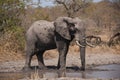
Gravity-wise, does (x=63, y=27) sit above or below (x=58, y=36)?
above

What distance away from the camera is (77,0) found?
4288 cm

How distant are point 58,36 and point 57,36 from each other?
1.9 inches

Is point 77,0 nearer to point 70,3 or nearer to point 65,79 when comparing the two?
point 70,3

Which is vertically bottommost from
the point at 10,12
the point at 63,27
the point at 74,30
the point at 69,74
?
the point at 69,74

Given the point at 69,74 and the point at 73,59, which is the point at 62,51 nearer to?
the point at 69,74

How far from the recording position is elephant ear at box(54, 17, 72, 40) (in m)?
19.1

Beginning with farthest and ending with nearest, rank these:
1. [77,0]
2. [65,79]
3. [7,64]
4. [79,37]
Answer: [77,0]
[7,64]
[79,37]
[65,79]

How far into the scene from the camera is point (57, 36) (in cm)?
1930

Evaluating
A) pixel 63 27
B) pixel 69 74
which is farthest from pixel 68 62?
pixel 69 74

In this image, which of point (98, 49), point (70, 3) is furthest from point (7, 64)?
point (70, 3)

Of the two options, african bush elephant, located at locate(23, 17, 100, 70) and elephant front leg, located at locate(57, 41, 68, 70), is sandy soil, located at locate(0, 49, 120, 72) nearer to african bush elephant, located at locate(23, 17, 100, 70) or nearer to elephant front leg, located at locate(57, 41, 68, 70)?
african bush elephant, located at locate(23, 17, 100, 70)

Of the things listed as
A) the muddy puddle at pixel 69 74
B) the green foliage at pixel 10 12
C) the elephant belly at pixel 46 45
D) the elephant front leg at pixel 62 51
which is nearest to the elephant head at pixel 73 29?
the elephant front leg at pixel 62 51

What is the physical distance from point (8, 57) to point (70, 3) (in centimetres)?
1896

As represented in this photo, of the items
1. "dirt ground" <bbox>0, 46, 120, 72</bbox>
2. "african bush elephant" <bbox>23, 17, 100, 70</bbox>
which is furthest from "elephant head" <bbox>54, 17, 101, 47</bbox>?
"dirt ground" <bbox>0, 46, 120, 72</bbox>
